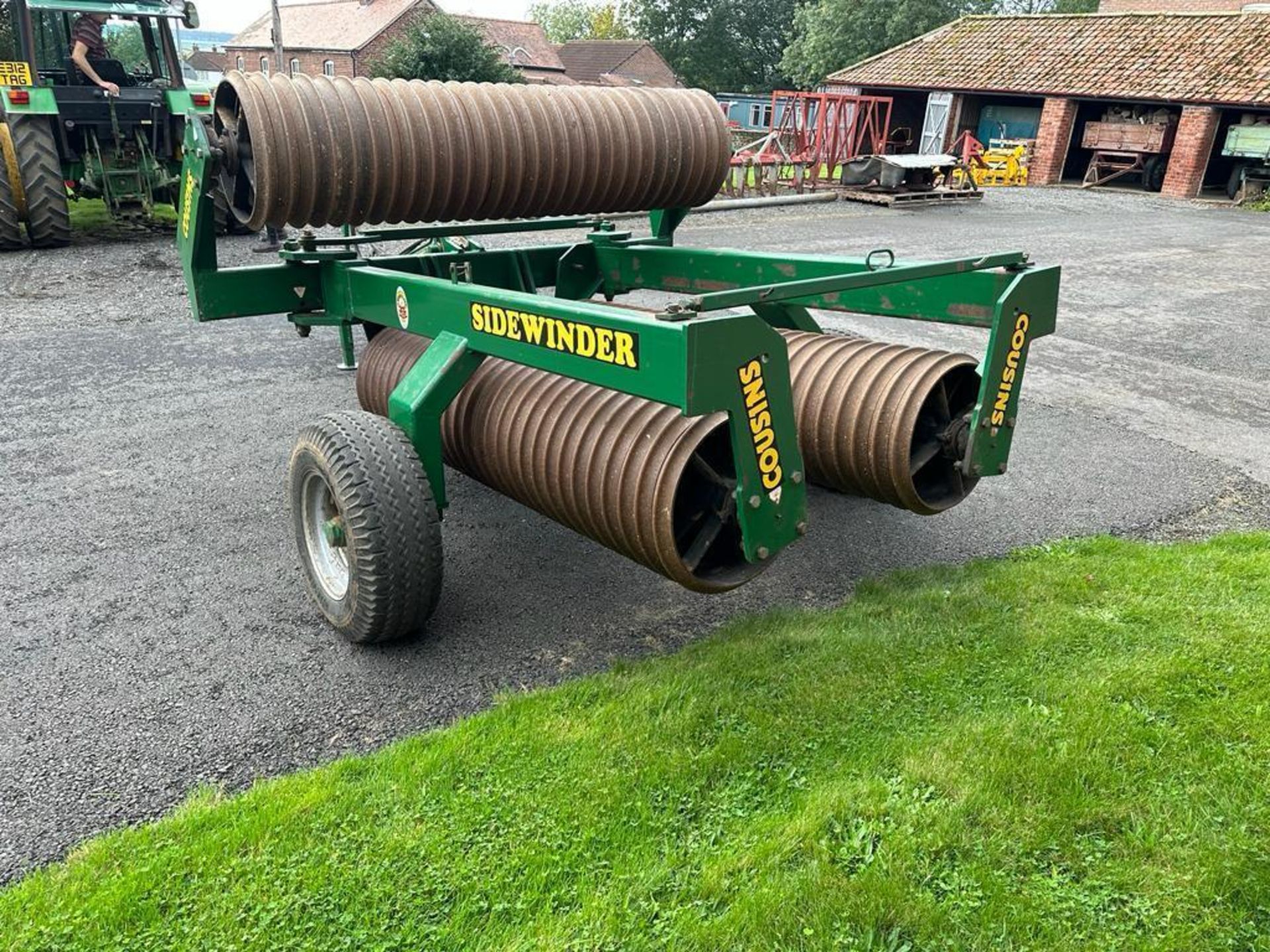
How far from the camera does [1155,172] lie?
78.8 feet

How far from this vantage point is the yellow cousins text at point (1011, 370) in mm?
3482

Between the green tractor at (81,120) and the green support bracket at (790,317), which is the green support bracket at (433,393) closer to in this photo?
the green support bracket at (790,317)

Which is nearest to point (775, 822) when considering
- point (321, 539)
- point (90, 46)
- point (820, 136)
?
point (321, 539)

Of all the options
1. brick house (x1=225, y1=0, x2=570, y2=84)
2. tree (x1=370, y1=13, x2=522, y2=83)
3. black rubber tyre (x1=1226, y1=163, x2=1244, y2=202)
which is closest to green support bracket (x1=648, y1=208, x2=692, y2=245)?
tree (x1=370, y1=13, x2=522, y2=83)

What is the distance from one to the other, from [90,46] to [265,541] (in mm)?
9835

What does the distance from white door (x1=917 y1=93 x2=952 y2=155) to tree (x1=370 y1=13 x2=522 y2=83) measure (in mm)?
11662

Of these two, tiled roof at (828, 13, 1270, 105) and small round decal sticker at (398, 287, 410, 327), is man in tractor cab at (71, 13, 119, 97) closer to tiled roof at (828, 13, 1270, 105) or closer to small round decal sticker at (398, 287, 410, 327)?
small round decal sticker at (398, 287, 410, 327)

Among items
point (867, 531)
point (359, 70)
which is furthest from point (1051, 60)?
point (359, 70)

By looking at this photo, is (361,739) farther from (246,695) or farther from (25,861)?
(25,861)

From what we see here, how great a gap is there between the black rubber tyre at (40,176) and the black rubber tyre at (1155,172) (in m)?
23.5

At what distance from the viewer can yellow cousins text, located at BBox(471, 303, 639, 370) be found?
2789 mm

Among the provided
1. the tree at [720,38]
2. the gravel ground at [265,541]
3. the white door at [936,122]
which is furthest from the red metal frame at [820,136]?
the tree at [720,38]

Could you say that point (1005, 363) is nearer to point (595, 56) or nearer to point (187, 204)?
point (187, 204)

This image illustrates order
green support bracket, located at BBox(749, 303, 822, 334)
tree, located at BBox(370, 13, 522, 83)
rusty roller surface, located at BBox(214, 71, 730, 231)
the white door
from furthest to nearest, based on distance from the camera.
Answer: the white door, tree, located at BBox(370, 13, 522, 83), green support bracket, located at BBox(749, 303, 822, 334), rusty roller surface, located at BBox(214, 71, 730, 231)
